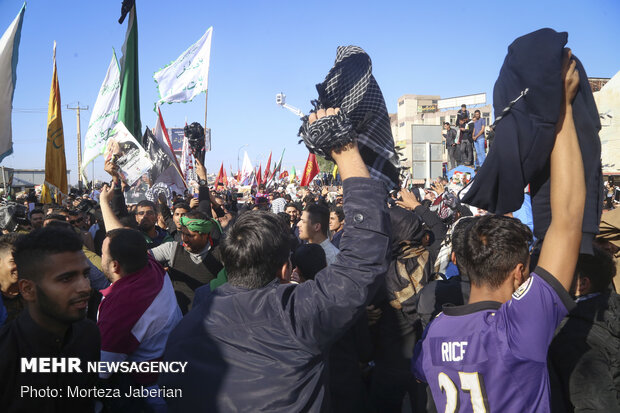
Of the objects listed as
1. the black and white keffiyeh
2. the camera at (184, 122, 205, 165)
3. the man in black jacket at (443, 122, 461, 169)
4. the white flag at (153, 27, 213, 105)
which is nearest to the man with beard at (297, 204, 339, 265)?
the camera at (184, 122, 205, 165)

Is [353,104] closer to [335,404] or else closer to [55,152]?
[335,404]

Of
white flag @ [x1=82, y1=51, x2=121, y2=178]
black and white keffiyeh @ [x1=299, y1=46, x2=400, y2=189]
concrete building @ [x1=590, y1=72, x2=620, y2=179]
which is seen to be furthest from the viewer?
concrete building @ [x1=590, y1=72, x2=620, y2=179]

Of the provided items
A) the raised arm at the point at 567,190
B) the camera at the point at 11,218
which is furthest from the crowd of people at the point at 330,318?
the camera at the point at 11,218

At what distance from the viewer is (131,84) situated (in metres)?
7.98

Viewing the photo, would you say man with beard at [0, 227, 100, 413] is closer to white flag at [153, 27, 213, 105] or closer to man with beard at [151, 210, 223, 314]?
man with beard at [151, 210, 223, 314]

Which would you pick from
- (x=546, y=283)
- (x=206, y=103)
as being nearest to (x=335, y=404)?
(x=546, y=283)

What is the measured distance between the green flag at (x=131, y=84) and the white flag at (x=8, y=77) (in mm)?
2160

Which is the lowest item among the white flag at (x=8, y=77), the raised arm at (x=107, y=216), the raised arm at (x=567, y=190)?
the raised arm at (x=107, y=216)

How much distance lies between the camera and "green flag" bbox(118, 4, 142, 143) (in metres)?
7.60

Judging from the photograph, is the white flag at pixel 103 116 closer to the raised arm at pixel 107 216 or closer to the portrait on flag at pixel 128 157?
the portrait on flag at pixel 128 157

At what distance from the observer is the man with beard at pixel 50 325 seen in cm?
214

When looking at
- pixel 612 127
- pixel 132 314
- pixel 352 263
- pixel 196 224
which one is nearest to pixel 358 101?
pixel 352 263

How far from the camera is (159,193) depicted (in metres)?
8.89

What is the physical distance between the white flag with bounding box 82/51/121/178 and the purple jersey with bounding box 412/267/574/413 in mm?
8187
